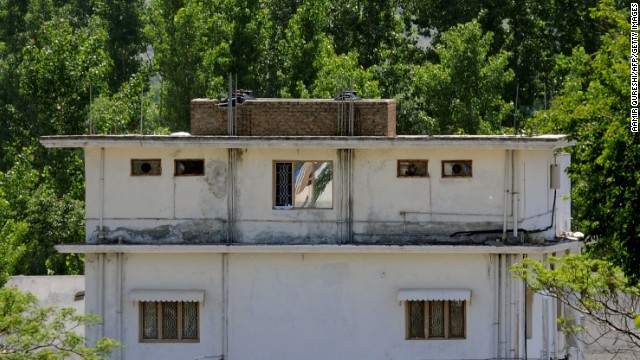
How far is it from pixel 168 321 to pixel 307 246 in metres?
3.39

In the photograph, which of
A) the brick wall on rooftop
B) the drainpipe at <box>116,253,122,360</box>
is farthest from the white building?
the brick wall on rooftop

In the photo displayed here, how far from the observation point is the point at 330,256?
3878 centimetres

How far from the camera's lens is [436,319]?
38969 mm

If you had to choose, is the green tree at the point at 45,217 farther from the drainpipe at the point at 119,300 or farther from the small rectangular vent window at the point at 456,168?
the small rectangular vent window at the point at 456,168

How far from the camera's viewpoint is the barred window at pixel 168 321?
128 ft

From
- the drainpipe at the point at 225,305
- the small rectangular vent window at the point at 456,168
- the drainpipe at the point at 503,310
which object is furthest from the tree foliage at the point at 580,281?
the drainpipe at the point at 225,305

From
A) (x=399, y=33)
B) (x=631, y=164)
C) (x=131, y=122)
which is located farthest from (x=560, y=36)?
(x=631, y=164)

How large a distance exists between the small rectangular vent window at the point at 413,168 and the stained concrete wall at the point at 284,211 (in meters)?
0.10

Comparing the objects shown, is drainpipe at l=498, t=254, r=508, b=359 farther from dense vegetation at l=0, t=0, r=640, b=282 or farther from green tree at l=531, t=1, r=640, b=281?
dense vegetation at l=0, t=0, r=640, b=282

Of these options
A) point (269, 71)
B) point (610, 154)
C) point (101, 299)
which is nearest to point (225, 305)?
point (101, 299)

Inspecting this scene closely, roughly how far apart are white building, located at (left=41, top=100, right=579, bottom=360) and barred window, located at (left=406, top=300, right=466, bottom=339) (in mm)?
30

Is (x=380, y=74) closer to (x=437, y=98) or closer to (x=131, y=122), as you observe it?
(x=437, y=98)

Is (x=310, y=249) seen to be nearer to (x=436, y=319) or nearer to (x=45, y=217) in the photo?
(x=436, y=319)

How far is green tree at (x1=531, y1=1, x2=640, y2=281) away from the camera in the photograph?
112 feet
